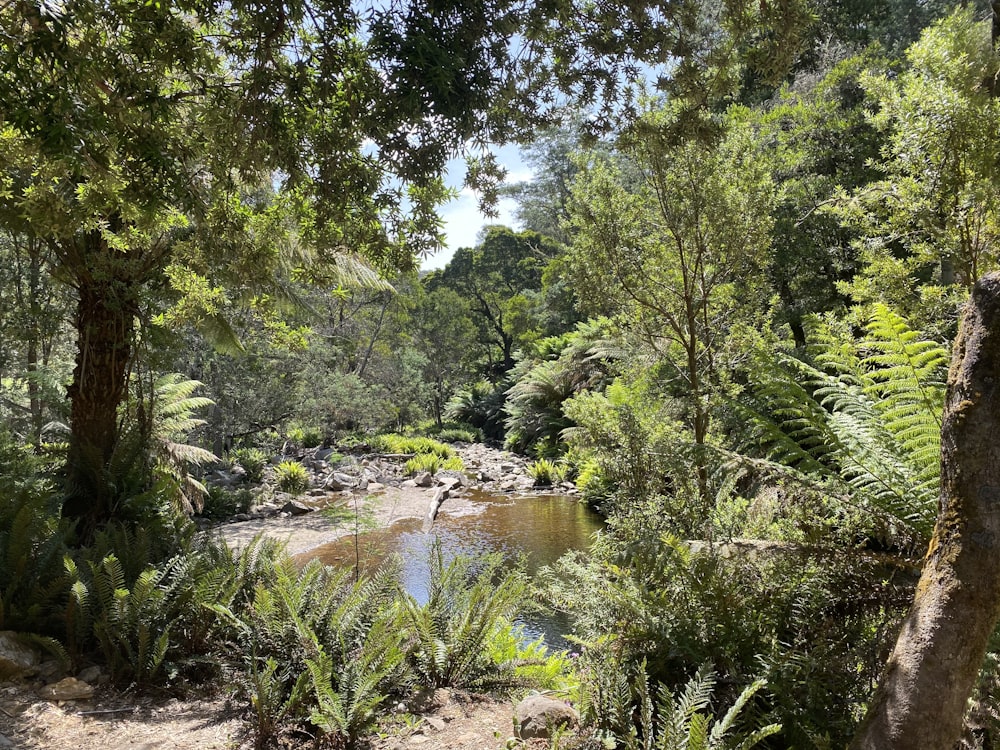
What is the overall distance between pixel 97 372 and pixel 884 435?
591 cm

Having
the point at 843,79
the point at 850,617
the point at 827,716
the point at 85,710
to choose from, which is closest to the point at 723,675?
the point at 827,716

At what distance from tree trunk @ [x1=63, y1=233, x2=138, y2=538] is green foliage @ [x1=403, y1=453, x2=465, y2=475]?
28.9 ft

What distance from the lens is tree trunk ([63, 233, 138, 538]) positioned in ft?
16.0

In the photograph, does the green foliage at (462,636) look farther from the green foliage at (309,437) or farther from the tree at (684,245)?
the green foliage at (309,437)

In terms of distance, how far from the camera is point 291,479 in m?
10.9

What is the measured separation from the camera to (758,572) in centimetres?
274

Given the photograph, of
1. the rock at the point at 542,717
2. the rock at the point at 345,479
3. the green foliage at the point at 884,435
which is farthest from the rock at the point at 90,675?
the rock at the point at 345,479

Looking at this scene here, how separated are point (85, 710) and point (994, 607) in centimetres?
358

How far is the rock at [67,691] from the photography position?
278cm

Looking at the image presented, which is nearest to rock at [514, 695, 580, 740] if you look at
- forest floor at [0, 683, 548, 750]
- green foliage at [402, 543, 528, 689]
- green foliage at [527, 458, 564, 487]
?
forest floor at [0, 683, 548, 750]

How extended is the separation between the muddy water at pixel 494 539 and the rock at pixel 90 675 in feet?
9.46

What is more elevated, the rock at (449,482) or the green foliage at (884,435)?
the green foliage at (884,435)

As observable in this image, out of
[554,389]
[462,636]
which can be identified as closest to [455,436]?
[554,389]

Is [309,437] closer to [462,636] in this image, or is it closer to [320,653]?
[462,636]
